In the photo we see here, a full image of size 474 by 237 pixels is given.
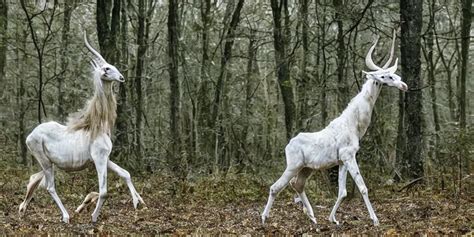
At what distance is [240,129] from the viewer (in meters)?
23.1

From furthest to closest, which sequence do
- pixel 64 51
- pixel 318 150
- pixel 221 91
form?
pixel 221 91, pixel 64 51, pixel 318 150

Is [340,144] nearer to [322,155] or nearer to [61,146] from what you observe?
[322,155]

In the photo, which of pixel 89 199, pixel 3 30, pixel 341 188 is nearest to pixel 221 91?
pixel 3 30

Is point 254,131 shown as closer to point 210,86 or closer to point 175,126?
point 210,86

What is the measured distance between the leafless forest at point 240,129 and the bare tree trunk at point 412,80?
1.2 inches

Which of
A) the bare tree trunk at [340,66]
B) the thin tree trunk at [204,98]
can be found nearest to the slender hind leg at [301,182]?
the bare tree trunk at [340,66]

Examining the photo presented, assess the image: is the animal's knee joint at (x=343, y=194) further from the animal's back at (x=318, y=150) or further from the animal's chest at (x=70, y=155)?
the animal's chest at (x=70, y=155)

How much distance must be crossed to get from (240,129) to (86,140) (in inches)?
520

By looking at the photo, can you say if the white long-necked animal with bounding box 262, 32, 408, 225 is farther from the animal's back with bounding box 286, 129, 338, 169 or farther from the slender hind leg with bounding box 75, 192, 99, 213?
the slender hind leg with bounding box 75, 192, 99, 213

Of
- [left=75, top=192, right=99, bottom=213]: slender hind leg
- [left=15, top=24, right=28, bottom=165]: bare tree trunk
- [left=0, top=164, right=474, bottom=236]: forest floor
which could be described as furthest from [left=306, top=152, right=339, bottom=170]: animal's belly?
[left=15, top=24, right=28, bottom=165]: bare tree trunk

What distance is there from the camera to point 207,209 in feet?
41.2

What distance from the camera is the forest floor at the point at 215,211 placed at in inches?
356

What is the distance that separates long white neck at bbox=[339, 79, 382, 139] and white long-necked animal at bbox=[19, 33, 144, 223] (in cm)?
347

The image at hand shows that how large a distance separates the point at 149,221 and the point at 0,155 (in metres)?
9.16
